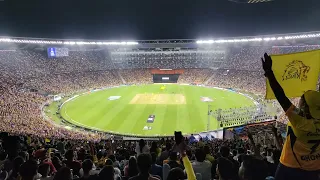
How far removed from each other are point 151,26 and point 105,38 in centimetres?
1570

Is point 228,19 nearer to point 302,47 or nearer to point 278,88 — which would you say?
point 302,47

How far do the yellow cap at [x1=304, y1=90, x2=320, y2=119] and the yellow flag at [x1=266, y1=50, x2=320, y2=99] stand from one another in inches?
123

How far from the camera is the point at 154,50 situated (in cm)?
9425

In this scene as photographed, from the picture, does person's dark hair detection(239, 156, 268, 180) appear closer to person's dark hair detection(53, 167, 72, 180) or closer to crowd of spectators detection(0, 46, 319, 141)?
person's dark hair detection(53, 167, 72, 180)

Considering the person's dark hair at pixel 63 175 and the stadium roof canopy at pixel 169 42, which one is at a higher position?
the stadium roof canopy at pixel 169 42

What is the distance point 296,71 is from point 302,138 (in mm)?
3764

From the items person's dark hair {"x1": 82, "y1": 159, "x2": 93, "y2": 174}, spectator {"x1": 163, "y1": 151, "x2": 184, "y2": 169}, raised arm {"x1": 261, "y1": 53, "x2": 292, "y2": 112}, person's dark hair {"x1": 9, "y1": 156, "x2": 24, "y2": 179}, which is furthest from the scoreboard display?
raised arm {"x1": 261, "y1": 53, "x2": 292, "y2": 112}

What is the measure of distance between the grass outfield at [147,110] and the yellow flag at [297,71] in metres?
25.8

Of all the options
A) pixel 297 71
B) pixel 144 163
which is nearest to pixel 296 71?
pixel 297 71

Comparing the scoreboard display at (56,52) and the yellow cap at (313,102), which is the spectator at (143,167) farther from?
the scoreboard display at (56,52)

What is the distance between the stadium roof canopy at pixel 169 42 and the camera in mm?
69188

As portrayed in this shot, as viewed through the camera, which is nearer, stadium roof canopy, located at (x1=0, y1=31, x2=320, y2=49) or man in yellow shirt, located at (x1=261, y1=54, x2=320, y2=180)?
man in yellow shirt, located at (x1=261, y1=54, x2=320, y2=180)

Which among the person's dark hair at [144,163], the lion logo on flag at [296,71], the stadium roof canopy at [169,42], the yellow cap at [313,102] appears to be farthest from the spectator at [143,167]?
the stadium roof canopy at [169,42]

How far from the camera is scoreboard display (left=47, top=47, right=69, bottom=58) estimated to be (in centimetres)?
7426
